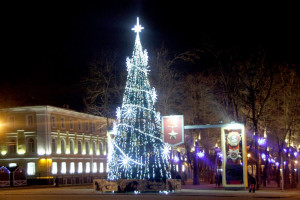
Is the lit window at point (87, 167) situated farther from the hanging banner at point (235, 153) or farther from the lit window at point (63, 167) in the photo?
the hanging banner at point (235, 153)

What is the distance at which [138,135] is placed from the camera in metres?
34.7

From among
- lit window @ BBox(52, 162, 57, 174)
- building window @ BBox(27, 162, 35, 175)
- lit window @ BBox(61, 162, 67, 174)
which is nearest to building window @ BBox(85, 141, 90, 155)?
lit window @ BBox(61, 162, 67, 174)

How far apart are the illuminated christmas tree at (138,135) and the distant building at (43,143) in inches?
1069

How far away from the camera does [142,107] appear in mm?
34969

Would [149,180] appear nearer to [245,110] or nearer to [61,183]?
[245,110]

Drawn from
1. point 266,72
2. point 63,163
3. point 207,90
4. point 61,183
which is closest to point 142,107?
point 266,72

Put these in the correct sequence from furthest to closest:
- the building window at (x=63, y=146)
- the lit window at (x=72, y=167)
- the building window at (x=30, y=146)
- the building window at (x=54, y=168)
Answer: the lit window at (x=72, y=167)
the building window at (x=63, y=146)
the building window at (x=54, y=168)
the building window at (x=30, y=146)

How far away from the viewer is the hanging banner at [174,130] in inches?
1416

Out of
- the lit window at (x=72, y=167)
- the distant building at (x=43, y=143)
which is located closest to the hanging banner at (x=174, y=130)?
the distant building at (x=43, y=143)

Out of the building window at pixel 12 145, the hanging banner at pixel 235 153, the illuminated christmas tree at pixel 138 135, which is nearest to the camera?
the illuminated christmas tree at pixel 138 135

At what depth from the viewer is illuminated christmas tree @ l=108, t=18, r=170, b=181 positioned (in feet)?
113

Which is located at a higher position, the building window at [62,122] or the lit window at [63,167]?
the building window at [62,122]

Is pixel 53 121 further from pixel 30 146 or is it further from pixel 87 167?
pixel 87 167

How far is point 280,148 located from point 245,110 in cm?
584
